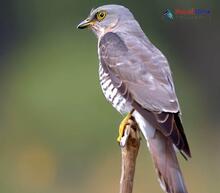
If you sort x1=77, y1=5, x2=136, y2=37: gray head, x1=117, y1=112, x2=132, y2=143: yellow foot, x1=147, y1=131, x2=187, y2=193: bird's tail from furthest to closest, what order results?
1. x1=77, y1=5, x2=136, y2=37: gray head
2. x1=117, y1=112, x2=132, y2=143: yellow foot
3. x1=147, y1=131, x2=187, y2=193: bird's tail

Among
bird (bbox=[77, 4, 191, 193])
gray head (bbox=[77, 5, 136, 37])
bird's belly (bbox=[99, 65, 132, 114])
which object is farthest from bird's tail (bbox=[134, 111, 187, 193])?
gray head (bbox=[77, 5, 136, 37])

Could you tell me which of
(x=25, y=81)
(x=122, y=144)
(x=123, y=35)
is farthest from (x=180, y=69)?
(x=122, y=144)

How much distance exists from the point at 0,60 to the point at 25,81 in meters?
0.61

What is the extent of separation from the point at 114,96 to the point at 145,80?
0.54 ft

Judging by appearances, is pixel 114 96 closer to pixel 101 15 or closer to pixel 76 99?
pixel 101 15

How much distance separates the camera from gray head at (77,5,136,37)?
13.9ft

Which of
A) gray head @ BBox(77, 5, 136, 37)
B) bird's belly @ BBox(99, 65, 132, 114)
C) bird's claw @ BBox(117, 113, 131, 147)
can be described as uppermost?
gray head @ BBox(77, 5, 136, 37)

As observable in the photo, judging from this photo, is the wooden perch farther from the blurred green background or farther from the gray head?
the blurred green background

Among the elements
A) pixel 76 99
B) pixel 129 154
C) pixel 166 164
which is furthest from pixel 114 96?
pixel 76 99

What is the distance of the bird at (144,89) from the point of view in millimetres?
3408

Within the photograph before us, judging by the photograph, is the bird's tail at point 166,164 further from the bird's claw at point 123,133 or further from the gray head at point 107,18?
the gray head at point 107,18

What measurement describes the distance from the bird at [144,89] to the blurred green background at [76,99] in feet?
10.6

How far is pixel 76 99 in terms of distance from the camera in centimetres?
884

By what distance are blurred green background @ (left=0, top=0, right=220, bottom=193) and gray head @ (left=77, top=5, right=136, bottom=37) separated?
3.07 meters
